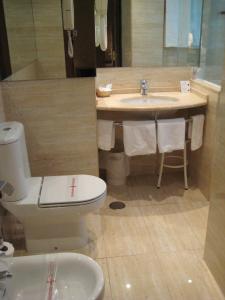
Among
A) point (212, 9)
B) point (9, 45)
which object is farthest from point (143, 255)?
point (212, 9)

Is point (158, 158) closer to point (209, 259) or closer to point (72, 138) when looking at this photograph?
point (72, 138)

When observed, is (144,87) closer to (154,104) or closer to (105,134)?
(154,104)

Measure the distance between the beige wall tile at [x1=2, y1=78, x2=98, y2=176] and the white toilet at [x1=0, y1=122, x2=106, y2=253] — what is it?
0.31 meters

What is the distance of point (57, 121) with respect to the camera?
222 cm

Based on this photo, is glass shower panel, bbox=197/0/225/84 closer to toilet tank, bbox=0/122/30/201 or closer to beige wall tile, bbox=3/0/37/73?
beige wall tile, bbox=3/0/37/73

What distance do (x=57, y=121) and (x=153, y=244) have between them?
3.85ft

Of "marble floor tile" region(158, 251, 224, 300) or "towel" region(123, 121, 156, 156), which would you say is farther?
"towel" region(123, 121, 156, 156)

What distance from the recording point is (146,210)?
243 centimetres

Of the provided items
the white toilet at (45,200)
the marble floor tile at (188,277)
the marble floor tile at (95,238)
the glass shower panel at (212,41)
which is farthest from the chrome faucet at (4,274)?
the glass shower panel at (212,41)

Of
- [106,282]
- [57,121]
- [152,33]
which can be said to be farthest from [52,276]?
[152,33]

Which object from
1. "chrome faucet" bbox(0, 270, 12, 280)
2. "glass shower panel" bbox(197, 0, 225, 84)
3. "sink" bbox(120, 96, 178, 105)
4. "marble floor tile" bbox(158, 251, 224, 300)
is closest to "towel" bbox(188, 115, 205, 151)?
"sink" bbox(120, 96, 178, 105)

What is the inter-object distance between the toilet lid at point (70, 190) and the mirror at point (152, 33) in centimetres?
120

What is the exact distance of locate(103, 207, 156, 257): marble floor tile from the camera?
1.97 m

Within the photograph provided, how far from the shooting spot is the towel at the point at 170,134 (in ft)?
7.61
